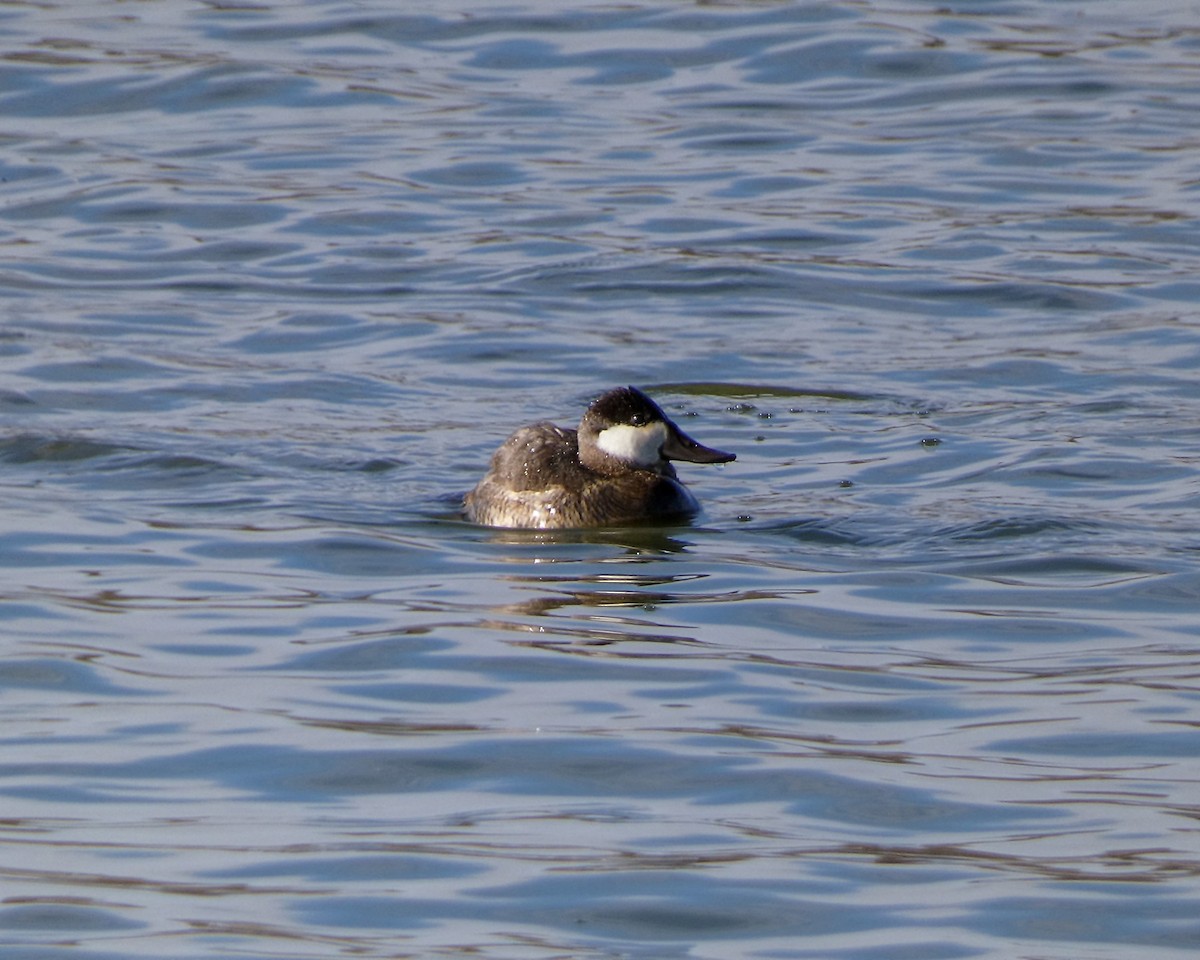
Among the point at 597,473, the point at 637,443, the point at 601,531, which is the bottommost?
the point at 601,531

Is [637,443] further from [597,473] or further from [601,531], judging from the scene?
[601,531]

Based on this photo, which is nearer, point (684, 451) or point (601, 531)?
point (601, 531)

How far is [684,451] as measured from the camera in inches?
428

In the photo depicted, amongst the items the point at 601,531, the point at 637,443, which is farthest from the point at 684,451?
the point at 601,531

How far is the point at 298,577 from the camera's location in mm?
9266

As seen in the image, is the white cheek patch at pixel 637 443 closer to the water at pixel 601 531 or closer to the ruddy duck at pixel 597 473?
the ruddy duck at pixel 597 473

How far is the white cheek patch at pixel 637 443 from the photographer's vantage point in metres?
10.8

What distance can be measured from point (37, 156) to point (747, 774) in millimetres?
13856

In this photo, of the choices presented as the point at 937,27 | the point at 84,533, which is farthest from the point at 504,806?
the point at 937,27

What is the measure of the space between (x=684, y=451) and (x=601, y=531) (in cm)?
58

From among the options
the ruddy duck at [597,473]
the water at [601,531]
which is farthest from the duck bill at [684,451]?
the water at [601,531]

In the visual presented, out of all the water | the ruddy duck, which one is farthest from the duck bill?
the water

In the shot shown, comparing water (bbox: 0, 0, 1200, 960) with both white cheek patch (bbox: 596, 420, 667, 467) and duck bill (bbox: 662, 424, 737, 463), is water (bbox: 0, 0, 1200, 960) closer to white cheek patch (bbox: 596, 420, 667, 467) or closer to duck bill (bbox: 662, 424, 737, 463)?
duck bill (bbox: 662, 424, 737, 463)

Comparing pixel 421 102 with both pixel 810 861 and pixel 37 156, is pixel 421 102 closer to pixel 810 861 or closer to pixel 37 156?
pixel 37 156
